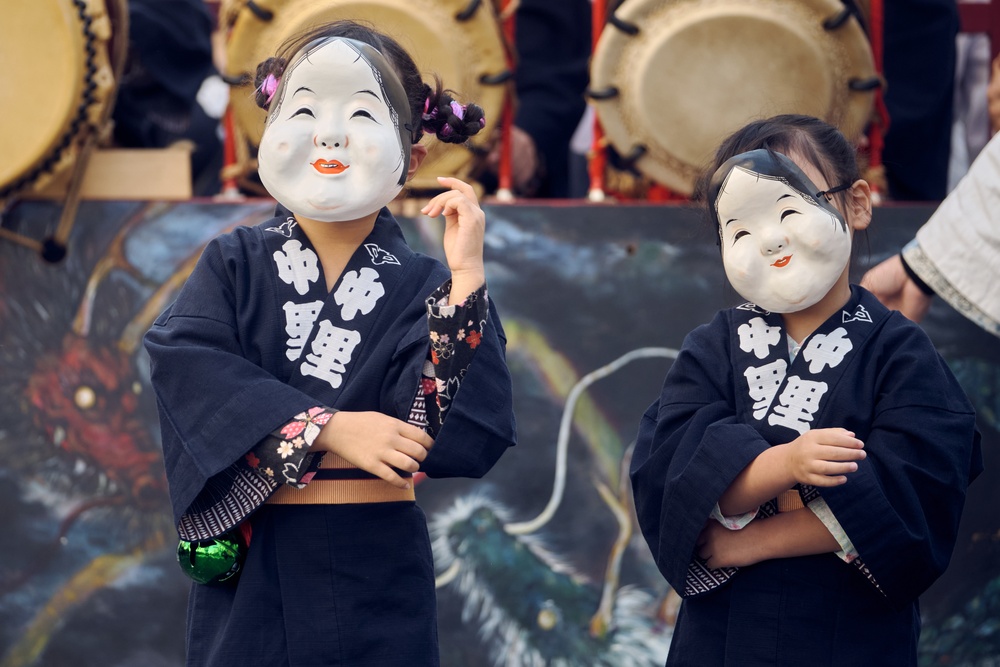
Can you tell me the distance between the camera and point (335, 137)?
1525mm

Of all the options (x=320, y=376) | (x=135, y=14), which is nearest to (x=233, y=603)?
(x=320, y=376)

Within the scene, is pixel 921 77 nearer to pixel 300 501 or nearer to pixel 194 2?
pixel 194 2

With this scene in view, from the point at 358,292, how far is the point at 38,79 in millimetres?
1202

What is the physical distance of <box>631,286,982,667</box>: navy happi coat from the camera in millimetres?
1480

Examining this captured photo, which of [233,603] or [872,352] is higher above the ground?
[872,352]

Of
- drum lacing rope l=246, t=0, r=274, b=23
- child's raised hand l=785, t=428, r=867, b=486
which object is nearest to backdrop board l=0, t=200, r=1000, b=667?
drum lacing rope l=246, t=0, r=274, b=23

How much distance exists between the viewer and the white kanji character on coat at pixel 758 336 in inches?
62.8

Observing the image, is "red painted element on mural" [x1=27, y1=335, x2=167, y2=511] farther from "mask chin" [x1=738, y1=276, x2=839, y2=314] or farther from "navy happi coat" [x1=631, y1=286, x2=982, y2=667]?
"mask chin" [x1=738, y1=276, x2=839, y2=314]

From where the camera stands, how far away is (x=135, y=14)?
3057mm

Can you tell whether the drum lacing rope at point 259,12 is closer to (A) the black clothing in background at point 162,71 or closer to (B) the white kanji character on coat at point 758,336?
(A) the black clothing in background at point 162,71

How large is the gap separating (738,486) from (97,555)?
1487 millimetres

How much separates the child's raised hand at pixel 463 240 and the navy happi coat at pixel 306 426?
0.03 metres

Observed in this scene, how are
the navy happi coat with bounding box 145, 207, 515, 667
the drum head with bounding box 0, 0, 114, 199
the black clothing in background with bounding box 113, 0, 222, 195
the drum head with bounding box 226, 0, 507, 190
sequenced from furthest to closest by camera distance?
the black clothing in background with bounding box 113, 0, 222, 195 → the drum head with bounding box 226, 0, 507, 190 → the drum head with bounding box 0, 0, 114, 199 → the navy happi coat with bounding box 145, 207, 515, 667

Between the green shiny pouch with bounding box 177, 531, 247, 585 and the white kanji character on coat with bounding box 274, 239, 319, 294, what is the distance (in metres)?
0.33
